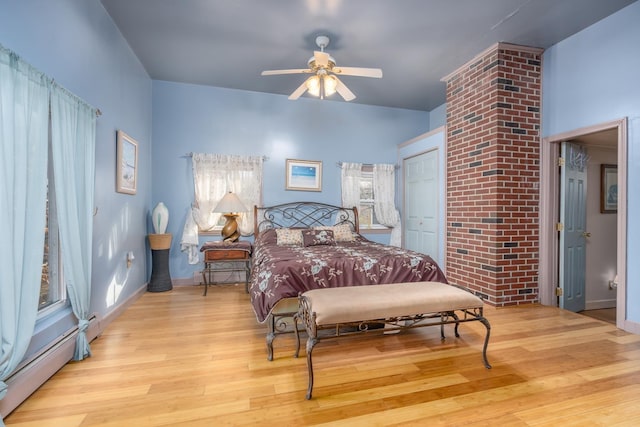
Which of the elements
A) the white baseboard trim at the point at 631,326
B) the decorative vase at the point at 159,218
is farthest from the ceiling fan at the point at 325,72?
the white baseboard trim at the point at 631,326

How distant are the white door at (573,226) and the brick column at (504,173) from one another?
30 centimetres

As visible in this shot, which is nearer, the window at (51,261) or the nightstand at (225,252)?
the window at (51,261)

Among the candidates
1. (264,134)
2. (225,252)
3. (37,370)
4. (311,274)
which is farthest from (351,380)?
(264,134)

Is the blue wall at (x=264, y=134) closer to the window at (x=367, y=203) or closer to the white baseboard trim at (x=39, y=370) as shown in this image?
the window at (x=367, y=203)

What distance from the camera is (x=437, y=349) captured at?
2371mm

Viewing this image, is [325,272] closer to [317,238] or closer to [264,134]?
[317,238]

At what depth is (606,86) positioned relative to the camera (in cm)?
289

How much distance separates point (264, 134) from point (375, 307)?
11.8 feet

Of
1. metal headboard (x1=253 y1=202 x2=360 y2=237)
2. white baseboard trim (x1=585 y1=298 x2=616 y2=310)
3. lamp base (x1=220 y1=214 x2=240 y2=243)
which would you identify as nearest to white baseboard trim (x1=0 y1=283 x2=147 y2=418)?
lamp base (x1=220 y1=214 x2=240 y2=243)

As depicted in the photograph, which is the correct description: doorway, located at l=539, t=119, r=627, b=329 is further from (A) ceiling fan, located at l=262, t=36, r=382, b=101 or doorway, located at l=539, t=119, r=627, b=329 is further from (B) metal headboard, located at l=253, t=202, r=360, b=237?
(B) metal headboard, located at l=253, t=202, r=360, b=237

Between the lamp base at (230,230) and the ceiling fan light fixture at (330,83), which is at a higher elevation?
the ceiling fan light fixture at (330,83)

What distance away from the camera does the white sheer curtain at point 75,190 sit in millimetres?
1992

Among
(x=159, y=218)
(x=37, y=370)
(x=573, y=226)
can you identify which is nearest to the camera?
(x=37, y=370)

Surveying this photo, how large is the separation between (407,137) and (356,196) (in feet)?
5.04
